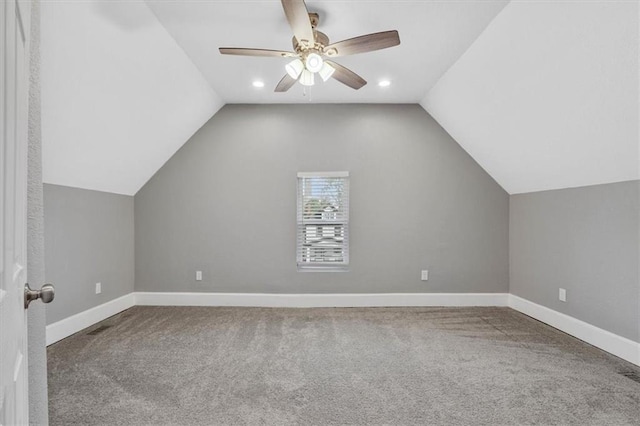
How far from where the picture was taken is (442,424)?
6.65 feet

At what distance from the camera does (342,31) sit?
2812 mm

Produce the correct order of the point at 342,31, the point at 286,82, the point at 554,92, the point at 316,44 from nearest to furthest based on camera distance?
the point at 316,44 < the point at 554,92 < the point at 342,31 < the point at 286,82

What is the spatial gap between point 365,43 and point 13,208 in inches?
81.2

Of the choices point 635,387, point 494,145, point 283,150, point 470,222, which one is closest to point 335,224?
point 283,150

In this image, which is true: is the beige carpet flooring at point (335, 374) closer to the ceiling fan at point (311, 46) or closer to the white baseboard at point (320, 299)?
the white baseboard at point (320, 299)

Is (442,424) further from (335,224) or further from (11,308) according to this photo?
(335,224)

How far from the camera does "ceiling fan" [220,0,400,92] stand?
81.2 inches

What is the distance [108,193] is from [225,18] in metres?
2.53

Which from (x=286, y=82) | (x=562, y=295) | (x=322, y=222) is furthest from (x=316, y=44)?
(x=562, y=295)

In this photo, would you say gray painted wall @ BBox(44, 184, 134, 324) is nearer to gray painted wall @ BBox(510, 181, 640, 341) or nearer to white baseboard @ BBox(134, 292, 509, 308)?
white baseboard @ BBox(134, 292, 509, 308)

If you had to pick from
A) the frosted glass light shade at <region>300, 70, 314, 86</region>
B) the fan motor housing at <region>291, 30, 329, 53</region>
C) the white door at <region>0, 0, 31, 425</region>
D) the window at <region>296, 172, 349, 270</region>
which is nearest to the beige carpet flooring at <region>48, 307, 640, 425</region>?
the window at <region>296, 172, 349, 270</region>

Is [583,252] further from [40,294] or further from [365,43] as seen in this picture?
Result: [40,294]

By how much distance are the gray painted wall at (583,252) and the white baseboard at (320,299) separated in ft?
1.82

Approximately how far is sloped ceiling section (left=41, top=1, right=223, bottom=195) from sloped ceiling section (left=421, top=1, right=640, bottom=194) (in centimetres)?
268
